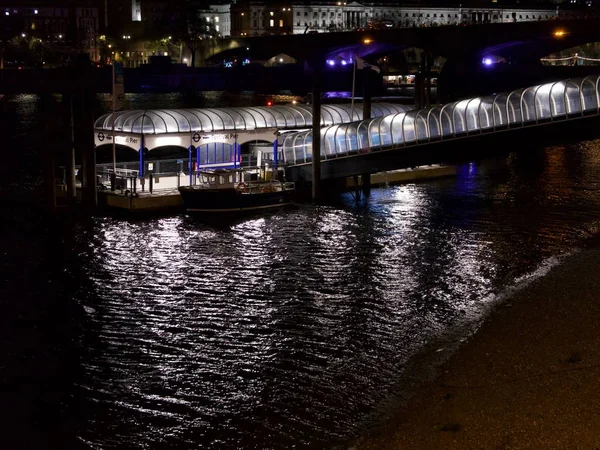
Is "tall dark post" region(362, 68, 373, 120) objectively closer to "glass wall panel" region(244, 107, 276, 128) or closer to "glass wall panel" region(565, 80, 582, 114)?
"glass wall panel" region(244, 107, 276, 128)

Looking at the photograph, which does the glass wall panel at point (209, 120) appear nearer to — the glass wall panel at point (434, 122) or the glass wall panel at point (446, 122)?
the glass wall panel at point (434, 122)

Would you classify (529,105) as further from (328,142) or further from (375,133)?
(328,142)

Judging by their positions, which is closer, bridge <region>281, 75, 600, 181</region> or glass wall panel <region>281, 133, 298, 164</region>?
bridge <region>281, 75, 600, 181</region>

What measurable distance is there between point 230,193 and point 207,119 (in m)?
5.38

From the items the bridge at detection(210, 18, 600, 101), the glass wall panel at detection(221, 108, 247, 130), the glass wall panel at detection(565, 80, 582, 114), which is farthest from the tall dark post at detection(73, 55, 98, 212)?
the bridge at detection(210, 18, 600, 101)

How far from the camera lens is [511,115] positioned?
1766 inches

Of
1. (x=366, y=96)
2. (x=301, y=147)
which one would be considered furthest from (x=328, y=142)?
(x=366, y=96)

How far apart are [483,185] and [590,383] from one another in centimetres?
3539

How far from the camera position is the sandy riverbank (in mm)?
17062

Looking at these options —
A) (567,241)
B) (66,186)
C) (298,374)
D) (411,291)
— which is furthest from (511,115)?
(298,374)

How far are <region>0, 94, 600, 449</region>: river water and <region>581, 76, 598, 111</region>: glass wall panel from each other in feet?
15.1

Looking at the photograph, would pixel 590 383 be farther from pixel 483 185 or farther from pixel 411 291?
pixel 483 185

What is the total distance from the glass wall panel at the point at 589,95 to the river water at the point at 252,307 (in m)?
4.61

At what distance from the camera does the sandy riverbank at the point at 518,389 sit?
1706 cm
